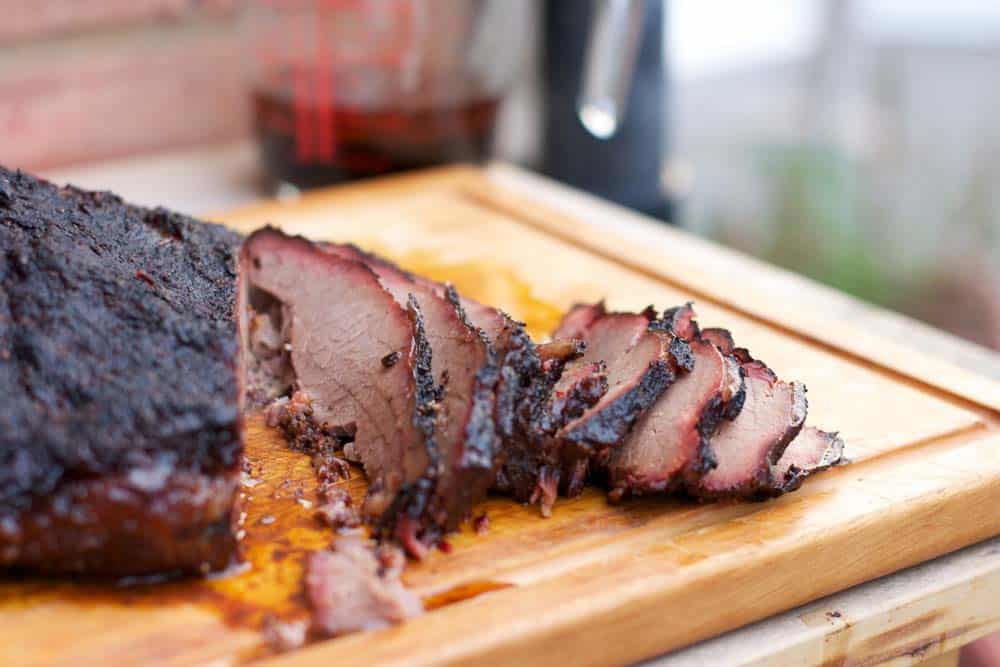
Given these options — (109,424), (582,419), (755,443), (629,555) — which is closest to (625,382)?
(582,419)

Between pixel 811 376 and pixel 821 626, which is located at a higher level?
pixel 811 376

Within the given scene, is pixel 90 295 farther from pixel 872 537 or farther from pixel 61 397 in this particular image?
pixel 872 537

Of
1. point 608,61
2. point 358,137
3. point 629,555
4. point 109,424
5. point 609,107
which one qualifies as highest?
point 608,61

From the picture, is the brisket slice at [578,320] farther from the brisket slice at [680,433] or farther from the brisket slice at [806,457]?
the brisket slice at [806,457]

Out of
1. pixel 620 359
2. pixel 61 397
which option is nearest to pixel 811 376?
pixel 620 359

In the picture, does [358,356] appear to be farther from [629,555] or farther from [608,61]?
[608,61]

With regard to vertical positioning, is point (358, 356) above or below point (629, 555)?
above
